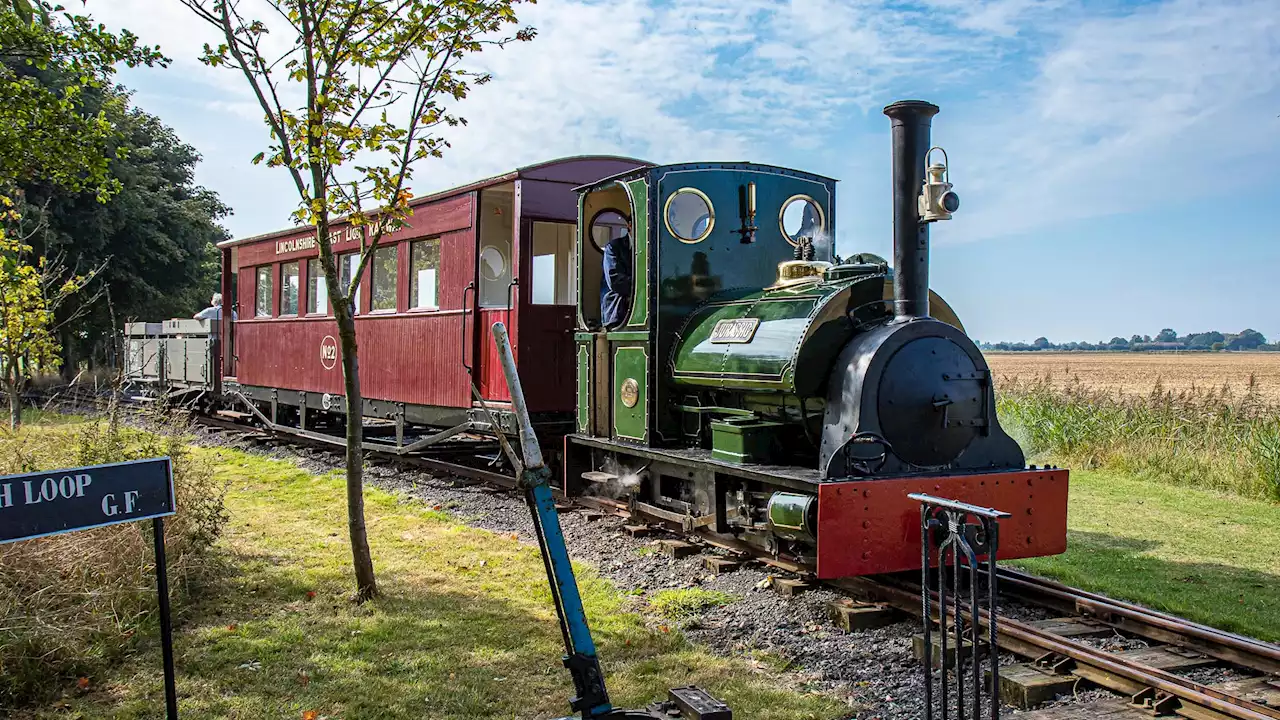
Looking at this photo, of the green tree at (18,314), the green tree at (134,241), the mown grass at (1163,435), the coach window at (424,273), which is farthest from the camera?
the green tree at (134,241)

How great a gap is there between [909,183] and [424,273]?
6.38 metres

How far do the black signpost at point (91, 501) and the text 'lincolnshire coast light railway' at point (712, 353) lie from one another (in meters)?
1.70

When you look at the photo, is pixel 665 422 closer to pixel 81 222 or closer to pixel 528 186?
pixel 528 186

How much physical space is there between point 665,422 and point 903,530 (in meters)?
2.44

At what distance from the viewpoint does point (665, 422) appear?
7.23 metres

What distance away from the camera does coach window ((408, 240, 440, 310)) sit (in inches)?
402

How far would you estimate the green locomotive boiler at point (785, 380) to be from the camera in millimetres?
5355

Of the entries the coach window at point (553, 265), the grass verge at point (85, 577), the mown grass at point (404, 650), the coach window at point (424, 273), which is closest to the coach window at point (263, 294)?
the coach window at point (424, 273)

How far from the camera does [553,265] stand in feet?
31.2

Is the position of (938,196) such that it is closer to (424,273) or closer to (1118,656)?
(1118,656)

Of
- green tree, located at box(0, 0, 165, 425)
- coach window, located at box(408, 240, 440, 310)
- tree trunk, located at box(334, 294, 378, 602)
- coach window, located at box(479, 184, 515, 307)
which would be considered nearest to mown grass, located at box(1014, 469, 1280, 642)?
tree trunk, located at box(334, 294, 378, 602)

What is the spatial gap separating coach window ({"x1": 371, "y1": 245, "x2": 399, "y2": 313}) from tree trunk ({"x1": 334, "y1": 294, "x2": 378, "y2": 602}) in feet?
17.9

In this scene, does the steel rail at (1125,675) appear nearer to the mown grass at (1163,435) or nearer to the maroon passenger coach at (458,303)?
the maroon passenger coach at (458,303)

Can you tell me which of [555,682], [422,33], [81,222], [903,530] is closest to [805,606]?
[903,530]
